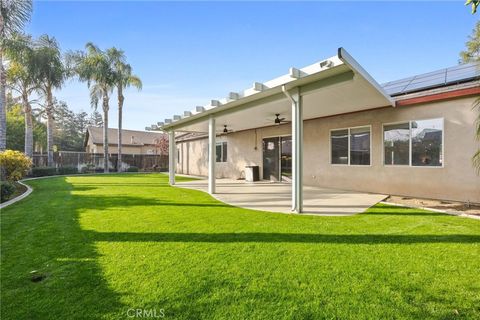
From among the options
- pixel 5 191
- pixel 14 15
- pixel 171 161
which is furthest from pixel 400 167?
pixel 14 15

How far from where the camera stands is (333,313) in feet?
7.39

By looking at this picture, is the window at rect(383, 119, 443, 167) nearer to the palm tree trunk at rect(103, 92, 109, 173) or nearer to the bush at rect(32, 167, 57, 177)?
the bush at rect(32, 167, 57, 177)

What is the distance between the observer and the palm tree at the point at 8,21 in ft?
35.9

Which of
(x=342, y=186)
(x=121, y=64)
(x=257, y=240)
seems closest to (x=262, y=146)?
(x=342, y=186)

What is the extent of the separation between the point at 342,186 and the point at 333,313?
8212 mm

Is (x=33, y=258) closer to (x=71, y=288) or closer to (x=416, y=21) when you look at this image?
(x=71, y=288)

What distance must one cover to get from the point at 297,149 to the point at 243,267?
351 centimetres

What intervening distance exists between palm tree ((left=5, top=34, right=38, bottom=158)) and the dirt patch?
19873 mm

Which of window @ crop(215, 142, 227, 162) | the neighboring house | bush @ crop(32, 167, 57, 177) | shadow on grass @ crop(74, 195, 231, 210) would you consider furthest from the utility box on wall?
the neighboring house

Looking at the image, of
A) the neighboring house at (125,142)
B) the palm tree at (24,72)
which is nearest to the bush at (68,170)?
the palm tree at (24,72)

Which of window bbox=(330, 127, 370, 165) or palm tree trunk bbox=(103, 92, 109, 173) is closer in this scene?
window bbox=(330, 127, 370, 165)

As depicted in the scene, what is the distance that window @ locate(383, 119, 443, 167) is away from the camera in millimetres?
7222

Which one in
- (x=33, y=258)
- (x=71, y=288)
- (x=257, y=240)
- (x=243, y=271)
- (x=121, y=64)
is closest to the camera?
(x=71, y=288)

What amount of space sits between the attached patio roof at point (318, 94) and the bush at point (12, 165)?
627 cm
